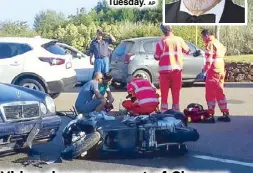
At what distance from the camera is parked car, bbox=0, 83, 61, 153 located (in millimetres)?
7277

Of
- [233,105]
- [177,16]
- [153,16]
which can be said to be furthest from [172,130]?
[153,16]

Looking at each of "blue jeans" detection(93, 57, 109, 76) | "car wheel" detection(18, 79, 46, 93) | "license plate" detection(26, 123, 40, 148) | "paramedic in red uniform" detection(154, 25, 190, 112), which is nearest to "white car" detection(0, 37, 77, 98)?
"car wheel" detection(18, 79, 46, 93)

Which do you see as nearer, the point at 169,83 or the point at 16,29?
the point at 169,83

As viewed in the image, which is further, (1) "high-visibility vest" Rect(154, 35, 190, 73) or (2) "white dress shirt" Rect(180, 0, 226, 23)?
(2) "white dress shirt" Rect(180, 0, 226, 23)

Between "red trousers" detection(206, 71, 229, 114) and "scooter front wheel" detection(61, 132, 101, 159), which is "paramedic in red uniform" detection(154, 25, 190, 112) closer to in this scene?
"red trousers" detection(206, 71, 229, 114)

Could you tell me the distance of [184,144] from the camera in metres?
8.16

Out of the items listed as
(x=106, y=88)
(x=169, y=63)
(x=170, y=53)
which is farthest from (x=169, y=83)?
(x=106, y=88)

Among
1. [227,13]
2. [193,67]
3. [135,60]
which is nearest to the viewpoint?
[135,60]

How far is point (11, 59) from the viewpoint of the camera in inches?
519

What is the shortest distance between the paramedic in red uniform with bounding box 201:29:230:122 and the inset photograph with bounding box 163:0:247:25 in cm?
1244

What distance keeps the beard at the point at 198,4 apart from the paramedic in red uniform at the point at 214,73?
12.9 metres

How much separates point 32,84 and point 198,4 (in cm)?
1230

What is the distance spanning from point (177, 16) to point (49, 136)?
1721cm

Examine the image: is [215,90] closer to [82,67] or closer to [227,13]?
[82,67]
